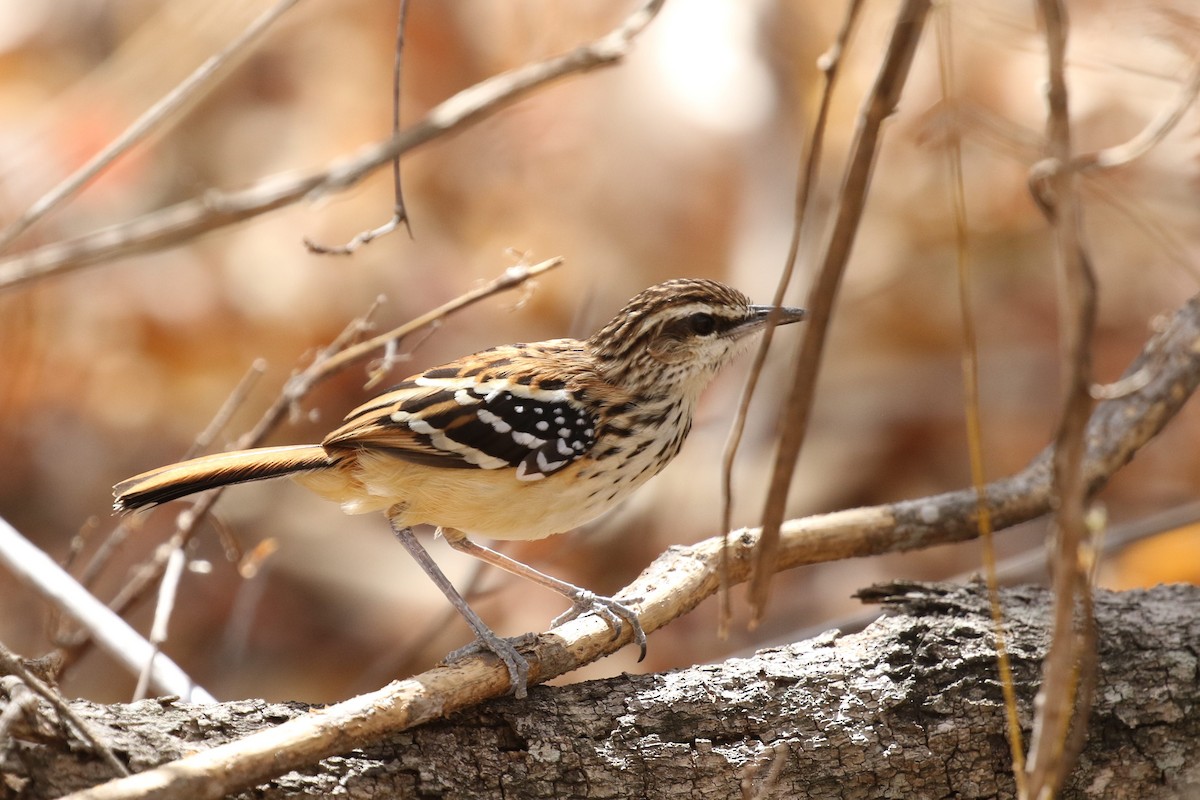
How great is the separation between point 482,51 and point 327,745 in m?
6.80

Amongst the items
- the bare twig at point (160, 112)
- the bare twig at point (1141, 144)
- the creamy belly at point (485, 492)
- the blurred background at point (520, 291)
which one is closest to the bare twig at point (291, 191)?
the bare twig at point (160, 112)

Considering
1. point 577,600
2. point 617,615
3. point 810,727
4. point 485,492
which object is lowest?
point 810,727

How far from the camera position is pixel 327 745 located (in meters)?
2.40

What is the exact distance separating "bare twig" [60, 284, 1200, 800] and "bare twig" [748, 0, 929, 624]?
0.92 metres

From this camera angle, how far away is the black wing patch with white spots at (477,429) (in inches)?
138

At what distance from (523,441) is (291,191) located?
1.60m

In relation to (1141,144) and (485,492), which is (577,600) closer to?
(485,492)

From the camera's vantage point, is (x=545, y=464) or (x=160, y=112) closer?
(x=160, y=112)

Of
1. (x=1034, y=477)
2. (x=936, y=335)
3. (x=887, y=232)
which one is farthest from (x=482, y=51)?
(x=1034, y=477)

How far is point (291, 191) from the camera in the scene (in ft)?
6.57

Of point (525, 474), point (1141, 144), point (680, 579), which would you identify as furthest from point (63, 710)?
point (1141, 144)

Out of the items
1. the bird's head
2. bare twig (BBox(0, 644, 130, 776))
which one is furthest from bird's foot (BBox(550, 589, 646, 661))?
bare twig (BBox(0, 644, 130, 776))

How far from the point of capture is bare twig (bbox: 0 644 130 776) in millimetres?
2117

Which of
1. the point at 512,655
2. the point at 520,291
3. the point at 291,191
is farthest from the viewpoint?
the point at 520,291
